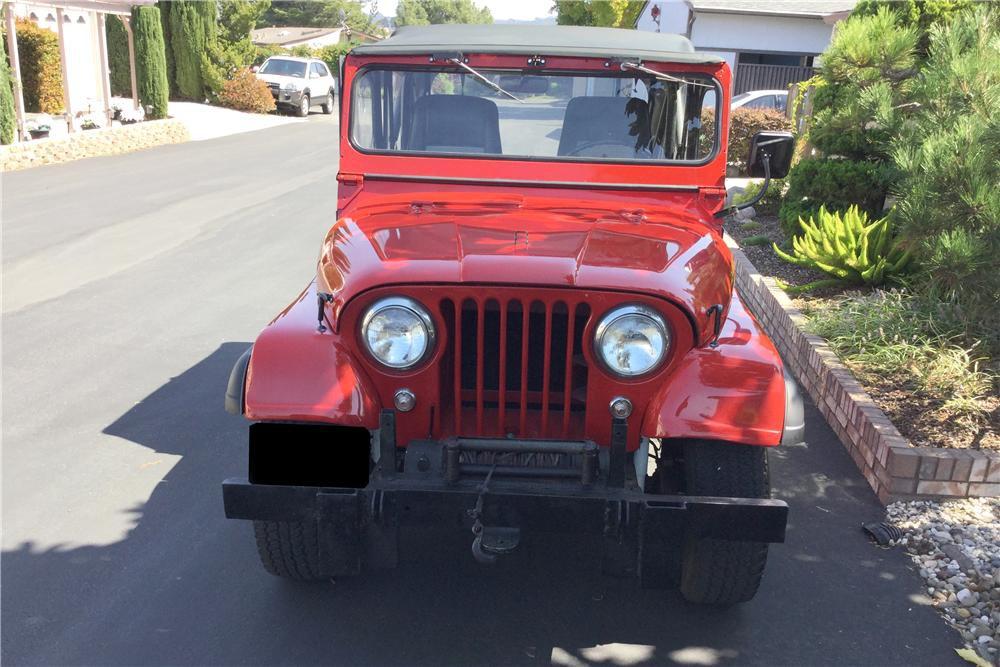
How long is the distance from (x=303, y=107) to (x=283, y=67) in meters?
2.10

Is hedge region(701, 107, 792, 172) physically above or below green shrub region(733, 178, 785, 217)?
above

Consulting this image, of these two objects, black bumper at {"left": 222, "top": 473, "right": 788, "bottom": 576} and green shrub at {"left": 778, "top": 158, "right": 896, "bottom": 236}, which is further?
green shrub at {"left": 778, "top": 158, "right": 896, "bottom": 236}

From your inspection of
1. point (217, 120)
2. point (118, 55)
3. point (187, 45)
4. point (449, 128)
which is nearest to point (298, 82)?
point (187, 45)

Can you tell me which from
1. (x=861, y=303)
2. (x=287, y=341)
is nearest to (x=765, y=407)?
(x=287, y=341)

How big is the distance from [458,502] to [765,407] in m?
1.03

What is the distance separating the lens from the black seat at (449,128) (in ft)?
13.3

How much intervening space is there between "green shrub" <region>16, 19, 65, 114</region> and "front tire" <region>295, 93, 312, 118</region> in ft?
29.4

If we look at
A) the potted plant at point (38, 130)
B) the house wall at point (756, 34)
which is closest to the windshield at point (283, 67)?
the house wall at point (756, 34)

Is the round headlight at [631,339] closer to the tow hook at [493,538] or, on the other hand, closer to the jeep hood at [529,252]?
the jeep hood at [529,252]

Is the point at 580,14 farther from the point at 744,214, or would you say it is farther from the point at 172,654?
the point at 172,654

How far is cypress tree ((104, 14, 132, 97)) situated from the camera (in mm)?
25750

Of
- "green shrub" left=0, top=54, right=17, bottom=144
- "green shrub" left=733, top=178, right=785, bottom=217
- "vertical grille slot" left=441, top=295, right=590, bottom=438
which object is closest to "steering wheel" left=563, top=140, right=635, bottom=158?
"vertical grille slot" left=441, top=295, right=590, bottom=438

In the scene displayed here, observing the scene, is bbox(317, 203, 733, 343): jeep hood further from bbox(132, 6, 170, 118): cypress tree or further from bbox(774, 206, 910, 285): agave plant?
bbox(132, 6, 170, 118): cypress tree

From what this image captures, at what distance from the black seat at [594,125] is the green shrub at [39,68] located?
19262 mm
